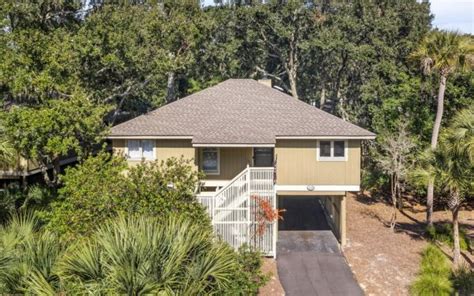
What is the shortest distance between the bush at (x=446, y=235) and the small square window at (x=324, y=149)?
635 cm

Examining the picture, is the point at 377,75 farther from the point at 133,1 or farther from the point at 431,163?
the point at 133,1

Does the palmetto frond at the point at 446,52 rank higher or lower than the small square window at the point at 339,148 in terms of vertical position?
higher

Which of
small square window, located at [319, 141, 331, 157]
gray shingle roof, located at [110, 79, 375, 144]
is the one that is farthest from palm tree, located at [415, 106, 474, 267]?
small square window, located at [319, 141, 331, 157]

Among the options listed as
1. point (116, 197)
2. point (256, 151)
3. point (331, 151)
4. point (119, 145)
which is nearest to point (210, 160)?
point (256, 151)

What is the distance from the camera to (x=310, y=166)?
70.5 feet

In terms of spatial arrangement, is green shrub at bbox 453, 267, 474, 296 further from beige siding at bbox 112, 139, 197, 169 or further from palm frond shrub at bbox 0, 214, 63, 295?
palm frond shrub at bbox 0, 214, 63, 295

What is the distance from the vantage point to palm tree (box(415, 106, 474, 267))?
669 inches

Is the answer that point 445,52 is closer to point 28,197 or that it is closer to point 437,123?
point 437,123

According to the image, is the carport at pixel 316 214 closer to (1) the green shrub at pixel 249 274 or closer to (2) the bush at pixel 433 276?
(2) the bush at pixel 433 276

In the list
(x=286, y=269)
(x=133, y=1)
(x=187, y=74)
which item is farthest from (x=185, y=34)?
(x=286, y=269)

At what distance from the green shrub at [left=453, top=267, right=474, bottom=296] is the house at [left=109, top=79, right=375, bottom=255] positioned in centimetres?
568

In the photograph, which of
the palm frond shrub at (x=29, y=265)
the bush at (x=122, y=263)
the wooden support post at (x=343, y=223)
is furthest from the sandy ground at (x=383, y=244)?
the palm frond shrub at (x=29, y=265)

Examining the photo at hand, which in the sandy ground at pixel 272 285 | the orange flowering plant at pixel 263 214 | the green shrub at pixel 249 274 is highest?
the orange flowering plant at pixel 263 214

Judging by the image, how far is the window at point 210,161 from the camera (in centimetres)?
2239
